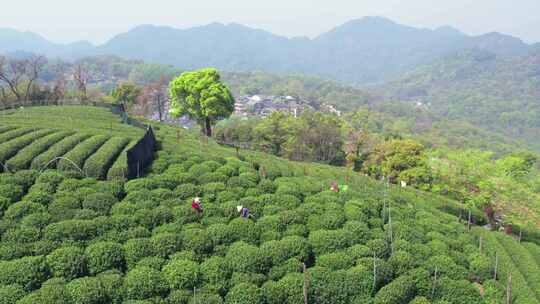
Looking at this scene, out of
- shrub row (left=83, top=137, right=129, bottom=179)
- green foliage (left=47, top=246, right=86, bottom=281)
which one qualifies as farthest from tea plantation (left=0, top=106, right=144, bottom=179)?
green foliage (left=47, top=246, right=86, bottom=281)

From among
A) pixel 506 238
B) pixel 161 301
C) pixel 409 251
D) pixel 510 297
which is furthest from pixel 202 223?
pixel 506 238

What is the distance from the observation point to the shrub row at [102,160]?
18.0m

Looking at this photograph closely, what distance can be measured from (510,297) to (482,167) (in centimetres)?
1180

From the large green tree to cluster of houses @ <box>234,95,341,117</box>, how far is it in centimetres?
7172

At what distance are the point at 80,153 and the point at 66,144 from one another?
1.68m

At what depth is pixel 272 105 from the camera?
124500mm

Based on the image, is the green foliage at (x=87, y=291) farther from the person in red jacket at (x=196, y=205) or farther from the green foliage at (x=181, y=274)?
the person in red jacket at (x=196, y=205)

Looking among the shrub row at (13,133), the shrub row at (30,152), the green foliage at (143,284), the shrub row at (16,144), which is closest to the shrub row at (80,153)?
the shrub row at (30,152)

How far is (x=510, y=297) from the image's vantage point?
15.2 meters

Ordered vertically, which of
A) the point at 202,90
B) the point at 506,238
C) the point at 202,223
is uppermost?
the point at 202,90

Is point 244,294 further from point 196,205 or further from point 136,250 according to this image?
point 196,205

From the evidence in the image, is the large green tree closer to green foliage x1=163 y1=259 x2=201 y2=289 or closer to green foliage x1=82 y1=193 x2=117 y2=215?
green foliage x1=82 y1=193 x2=117 y2=215

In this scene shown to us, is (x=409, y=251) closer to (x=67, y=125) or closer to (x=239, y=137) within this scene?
(x=67, y=125)

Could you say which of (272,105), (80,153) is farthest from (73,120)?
(272,105)
